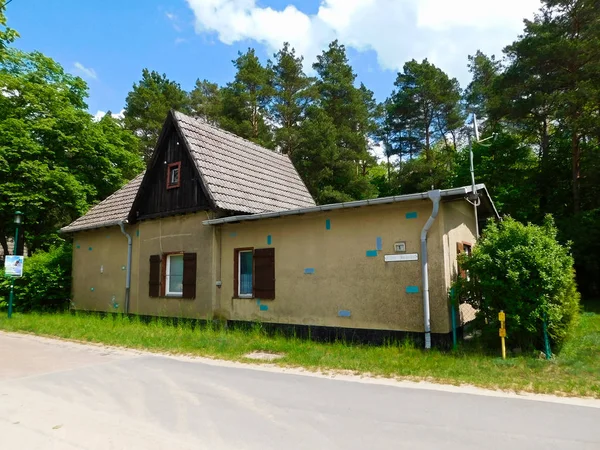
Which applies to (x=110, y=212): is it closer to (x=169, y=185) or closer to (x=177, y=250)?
(x=169, y=185)

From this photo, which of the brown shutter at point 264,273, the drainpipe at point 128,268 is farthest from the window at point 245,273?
the drainpipe at point 128,268

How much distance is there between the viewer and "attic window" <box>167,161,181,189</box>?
13.3 metres

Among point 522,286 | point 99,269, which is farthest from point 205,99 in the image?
point 522,286

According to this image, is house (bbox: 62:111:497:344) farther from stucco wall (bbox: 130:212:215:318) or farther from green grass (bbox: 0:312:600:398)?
green grass (bbox: 0:312:600:398)

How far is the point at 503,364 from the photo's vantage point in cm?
706

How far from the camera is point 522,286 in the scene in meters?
7.58

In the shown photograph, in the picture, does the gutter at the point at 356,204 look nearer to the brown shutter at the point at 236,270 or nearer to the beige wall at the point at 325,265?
the beige wall at the point at 325,265

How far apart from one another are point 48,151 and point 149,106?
1289 centimetres

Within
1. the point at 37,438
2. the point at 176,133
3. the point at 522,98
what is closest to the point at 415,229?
the point at 37,438

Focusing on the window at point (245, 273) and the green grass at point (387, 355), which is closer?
the green grass at point (387, 355)

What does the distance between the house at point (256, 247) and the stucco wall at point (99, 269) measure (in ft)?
0.20

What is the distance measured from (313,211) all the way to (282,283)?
2.15m

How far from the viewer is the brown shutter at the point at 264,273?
10.8m

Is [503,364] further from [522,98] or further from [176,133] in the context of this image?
[522,98]
